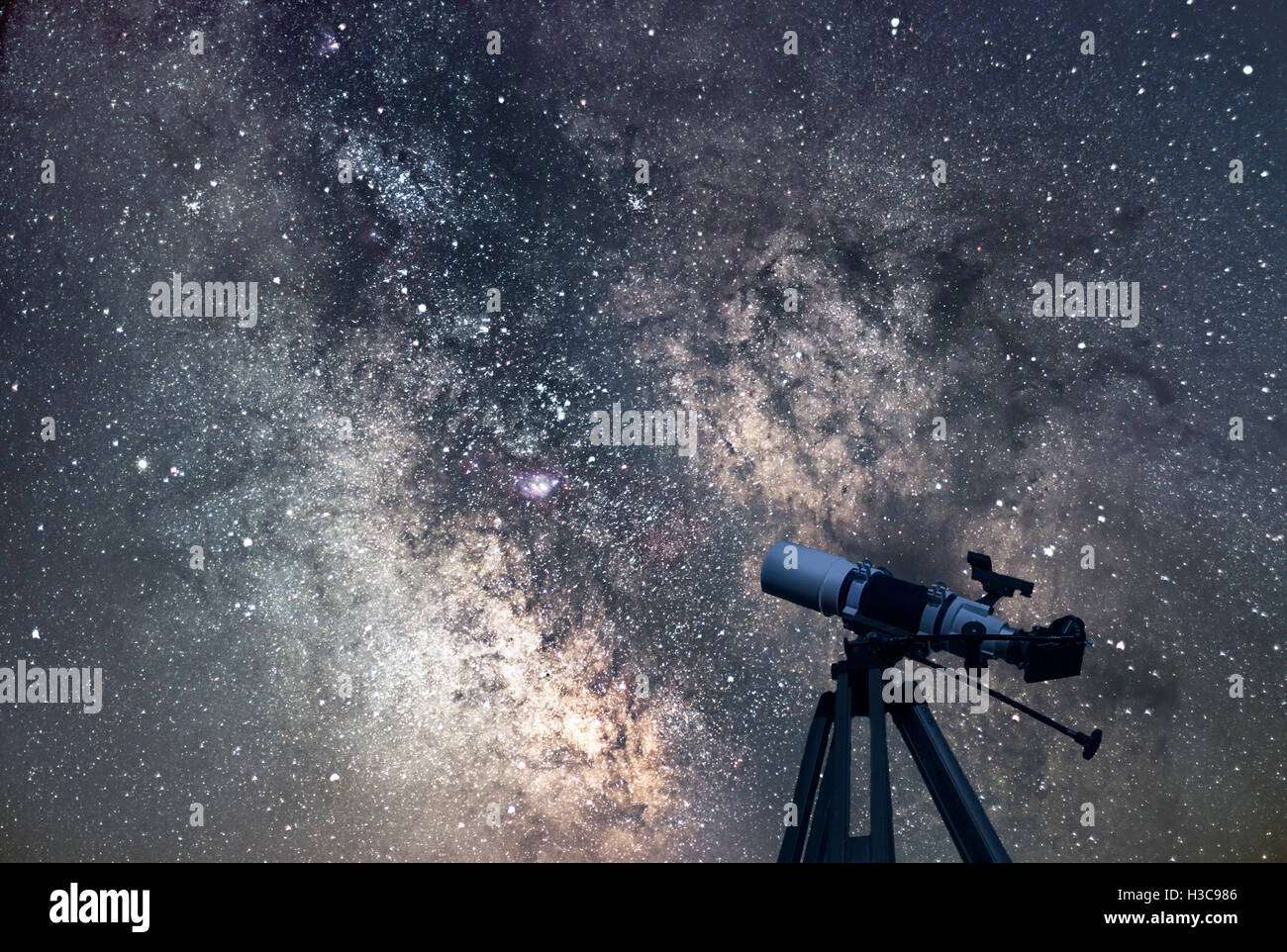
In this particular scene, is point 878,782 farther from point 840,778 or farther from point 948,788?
point 948,788

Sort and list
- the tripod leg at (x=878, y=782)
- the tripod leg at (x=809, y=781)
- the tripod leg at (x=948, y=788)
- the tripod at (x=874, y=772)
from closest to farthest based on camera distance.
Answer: the tripod leg at (x=878, y=782), the tripod at (x=874, y=772), the tripod leg at (x=948, y=788), the tripod leg at (x=809, y=781)

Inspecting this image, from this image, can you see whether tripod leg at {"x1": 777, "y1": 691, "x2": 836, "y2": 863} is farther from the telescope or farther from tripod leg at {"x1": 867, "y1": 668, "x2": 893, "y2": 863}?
tripod leg at {"x1": 867, "y1": 668, "x2": 893, "y2": 863}

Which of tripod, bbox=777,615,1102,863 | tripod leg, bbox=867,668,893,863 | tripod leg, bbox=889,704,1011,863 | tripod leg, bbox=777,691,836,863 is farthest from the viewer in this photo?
tripod leg, bbox=777,691,836,863

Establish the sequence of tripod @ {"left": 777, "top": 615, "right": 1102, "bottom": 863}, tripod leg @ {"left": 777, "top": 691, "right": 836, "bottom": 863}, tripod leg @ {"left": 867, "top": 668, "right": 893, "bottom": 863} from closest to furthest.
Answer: tripod leg @ {"left": 867, "top": 668, "right": 893, "bottom": 863}, tripod @ {"left": 777, "top": 615, "right": 1102, "bottom": 863}, tripod leg @ {"left": 777, "top": 691, "right": 836, "bottom": 863}

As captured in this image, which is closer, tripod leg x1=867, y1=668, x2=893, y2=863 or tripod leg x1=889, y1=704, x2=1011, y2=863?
tripod leg x1=867, y1=668, x2=893, y2=863

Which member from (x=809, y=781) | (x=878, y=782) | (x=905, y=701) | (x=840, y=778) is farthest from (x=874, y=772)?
(x=905, y=701)

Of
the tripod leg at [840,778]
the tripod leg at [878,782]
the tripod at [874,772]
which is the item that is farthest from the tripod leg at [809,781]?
the tripod leg at [878,782]

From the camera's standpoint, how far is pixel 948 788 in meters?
3.39

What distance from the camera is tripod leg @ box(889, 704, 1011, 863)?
10.6 feet

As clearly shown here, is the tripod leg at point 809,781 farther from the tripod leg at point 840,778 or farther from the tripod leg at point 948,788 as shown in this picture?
the tripod leg at point 948,788

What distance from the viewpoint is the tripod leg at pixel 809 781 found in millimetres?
3354

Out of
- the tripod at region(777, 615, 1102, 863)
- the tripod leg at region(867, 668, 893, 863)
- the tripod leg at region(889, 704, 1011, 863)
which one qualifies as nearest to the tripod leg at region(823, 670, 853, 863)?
the tripod at region(777, 615, 1102, 863)
